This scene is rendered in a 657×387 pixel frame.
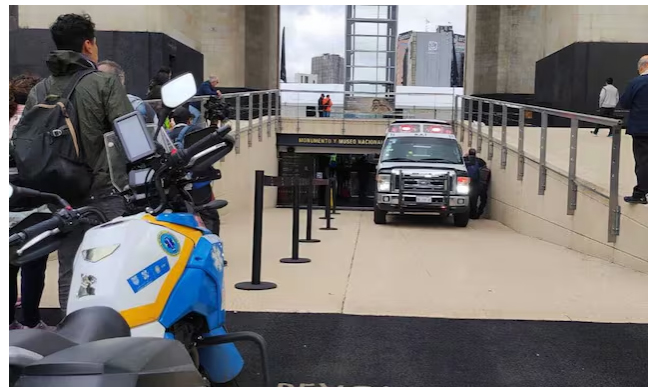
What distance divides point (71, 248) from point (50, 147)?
0.54 metres

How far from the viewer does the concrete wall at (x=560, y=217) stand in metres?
6.80

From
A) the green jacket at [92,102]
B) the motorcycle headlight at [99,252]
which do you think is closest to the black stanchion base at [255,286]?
the green jacket at [92,102]

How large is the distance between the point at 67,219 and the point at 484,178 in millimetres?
12195

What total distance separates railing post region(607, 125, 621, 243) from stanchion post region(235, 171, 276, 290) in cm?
418

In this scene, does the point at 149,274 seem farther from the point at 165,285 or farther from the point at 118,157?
the point at 118,157

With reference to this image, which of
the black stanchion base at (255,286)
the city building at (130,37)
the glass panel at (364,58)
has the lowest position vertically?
the black stanchion base at (255,286)

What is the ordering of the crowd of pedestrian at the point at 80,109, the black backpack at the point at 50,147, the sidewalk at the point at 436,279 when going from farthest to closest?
the sidewalk at the point at 436,279
the crowd of pedestrian at the point at 80,109
the black backpack at the point at 50,147

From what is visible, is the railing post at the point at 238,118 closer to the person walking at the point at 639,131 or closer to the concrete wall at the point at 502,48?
the person walking at the point at 639,131

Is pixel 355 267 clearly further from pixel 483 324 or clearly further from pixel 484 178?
pixel 484 178

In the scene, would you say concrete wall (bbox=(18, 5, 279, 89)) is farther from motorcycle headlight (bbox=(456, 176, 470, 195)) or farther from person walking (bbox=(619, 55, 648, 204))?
person walking (bbox=(619, 55, 648, 204))

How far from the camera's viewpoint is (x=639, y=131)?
6.70 metres

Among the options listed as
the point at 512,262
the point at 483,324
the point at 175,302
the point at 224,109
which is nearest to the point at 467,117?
the point at 512,262

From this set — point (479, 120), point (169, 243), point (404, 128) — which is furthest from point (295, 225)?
point (479, 120)

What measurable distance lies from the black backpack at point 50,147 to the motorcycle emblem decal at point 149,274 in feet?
3.43
